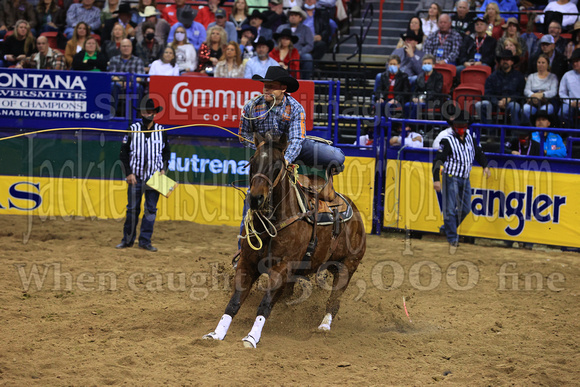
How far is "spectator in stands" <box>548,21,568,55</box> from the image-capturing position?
1340 centimetres

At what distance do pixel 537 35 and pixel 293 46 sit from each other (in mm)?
4858

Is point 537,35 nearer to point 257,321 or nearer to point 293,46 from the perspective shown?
point 293,46

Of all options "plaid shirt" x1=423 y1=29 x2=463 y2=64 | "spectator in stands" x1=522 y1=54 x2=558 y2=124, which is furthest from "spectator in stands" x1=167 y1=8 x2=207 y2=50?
"spectator in stands" x1=522 y1=54 x2=558 y2=124

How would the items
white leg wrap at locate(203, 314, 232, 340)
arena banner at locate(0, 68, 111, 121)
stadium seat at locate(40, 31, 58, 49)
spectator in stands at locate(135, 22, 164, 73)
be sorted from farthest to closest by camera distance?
stadium seat at locate(40, 31, 58, 49) < spectator in stands at locate(135, 22, 164, 73) < arena banner at locate(0, 68, 111, 121) < white leg wrap at locate(203, 314, 232, 340)

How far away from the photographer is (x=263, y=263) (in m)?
6.30

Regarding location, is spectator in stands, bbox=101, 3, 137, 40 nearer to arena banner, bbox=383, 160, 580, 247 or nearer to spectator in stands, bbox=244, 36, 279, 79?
spectator in stands, bbox=244, 36, 279, 79

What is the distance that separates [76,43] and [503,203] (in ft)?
28.4

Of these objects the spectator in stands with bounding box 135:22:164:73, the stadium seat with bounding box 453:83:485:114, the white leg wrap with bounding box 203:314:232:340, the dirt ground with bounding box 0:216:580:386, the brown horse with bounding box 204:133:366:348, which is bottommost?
the dirt ground with bounding box 0:216:580:386

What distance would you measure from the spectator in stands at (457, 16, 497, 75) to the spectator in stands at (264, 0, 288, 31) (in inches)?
155

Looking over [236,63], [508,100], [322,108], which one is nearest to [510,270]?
[508,100]

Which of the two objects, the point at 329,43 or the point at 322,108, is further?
the point at 329,43

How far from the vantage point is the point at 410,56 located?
13.7 m

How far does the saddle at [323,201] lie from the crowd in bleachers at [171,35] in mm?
5826

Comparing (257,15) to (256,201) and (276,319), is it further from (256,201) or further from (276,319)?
(256,201)
